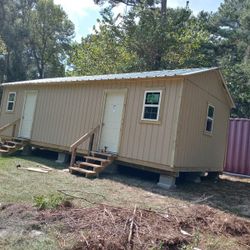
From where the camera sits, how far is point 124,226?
15.8 feet

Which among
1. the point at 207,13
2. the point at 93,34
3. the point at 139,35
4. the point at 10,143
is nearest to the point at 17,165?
the point at 10,143

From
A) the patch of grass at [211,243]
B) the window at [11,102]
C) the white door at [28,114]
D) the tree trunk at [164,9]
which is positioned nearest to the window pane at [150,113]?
the patch of grass at [211,243]

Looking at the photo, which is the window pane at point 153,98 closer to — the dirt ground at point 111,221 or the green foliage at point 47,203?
the dirt ground at point 111,221

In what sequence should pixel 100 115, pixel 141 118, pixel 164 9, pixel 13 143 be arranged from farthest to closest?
pixel 164 9 → pixel 13 143 → pixel 100 115 → pixel 141 118

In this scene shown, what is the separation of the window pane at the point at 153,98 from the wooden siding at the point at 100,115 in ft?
0.63

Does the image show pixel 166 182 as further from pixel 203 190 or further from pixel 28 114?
pixel 28 114

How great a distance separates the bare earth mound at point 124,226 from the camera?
4430 mm

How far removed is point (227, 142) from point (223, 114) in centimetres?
202

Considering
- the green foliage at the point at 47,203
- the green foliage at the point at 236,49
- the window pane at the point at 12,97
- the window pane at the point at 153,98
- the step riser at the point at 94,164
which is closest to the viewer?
the green foliage at the point at 47,203

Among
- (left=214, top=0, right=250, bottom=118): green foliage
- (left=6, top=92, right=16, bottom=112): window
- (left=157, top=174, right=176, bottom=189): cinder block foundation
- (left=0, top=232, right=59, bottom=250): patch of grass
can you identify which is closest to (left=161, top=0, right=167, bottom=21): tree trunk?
(left=214, top=0, right=250, bottom=118): green foliage

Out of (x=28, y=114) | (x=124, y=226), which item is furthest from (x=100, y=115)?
(x=124, y=226)

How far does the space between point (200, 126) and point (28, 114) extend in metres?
7.38

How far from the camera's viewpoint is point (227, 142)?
48.1ft

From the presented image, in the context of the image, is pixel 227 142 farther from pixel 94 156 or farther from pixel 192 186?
pixel 94 156
